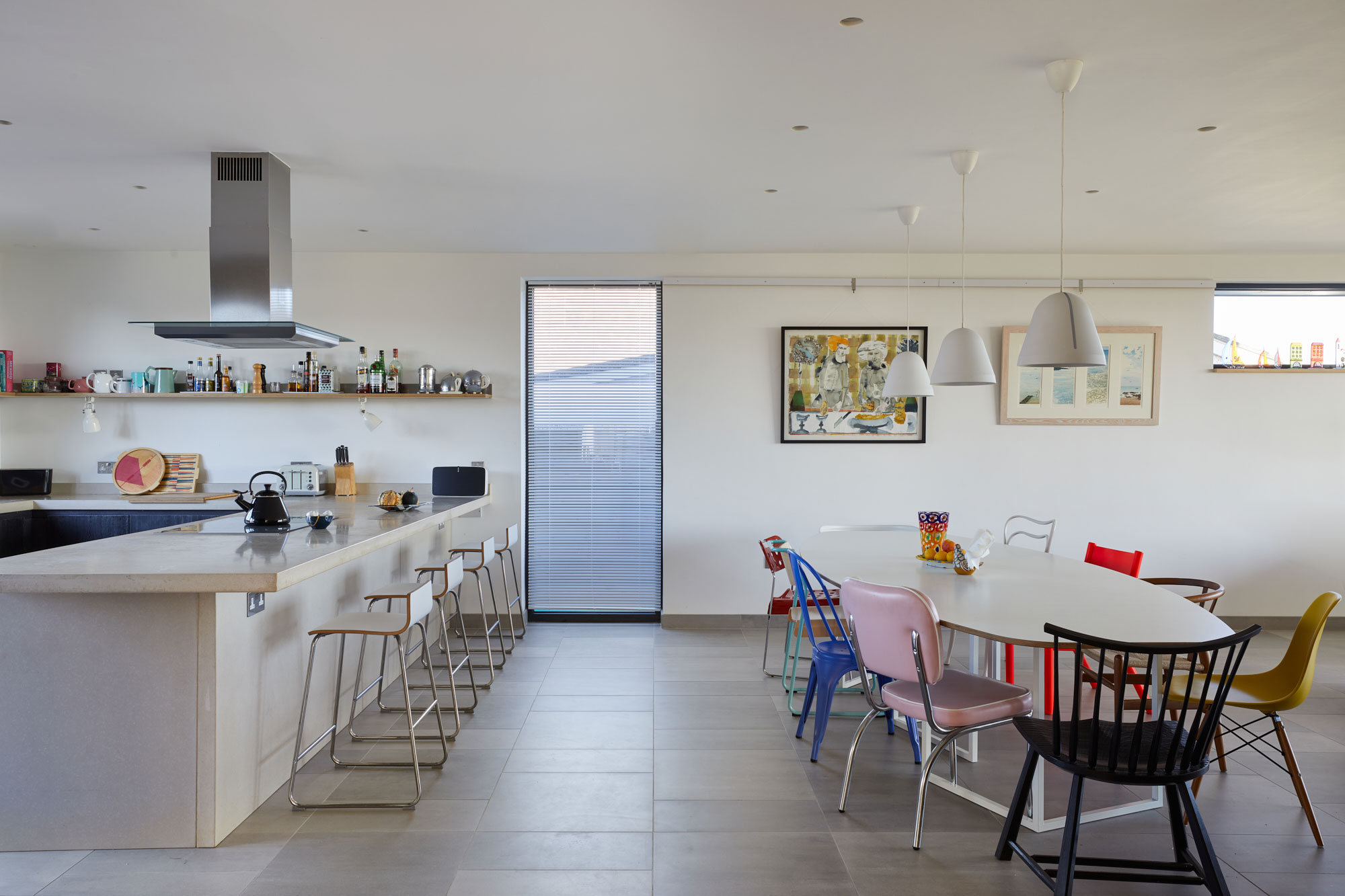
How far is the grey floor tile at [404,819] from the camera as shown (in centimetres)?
264

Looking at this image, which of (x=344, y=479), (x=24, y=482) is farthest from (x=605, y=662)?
(x=24, y=482)

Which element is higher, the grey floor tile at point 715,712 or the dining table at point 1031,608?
the dining table at point 1031,608

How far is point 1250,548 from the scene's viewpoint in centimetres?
541

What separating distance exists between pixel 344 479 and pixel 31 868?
3072 mm

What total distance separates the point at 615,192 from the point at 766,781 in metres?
2.93

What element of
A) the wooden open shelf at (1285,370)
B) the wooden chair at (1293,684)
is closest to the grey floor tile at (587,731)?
the wooden chair at (1293,684)

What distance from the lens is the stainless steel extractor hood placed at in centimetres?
346

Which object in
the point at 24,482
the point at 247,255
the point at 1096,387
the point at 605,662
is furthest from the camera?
the point at 1096,387

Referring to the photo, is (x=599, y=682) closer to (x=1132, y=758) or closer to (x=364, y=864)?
(x=364, y=864)

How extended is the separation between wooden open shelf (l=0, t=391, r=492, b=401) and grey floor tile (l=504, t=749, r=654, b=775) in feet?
9.00

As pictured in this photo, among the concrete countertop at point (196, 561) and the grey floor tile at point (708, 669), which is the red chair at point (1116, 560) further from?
the concrete countertop at point (196, 561)

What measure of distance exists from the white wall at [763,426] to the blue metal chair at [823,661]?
2.06m

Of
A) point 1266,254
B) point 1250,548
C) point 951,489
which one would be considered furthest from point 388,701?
point 1266,254

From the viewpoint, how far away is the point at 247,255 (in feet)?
11.6
